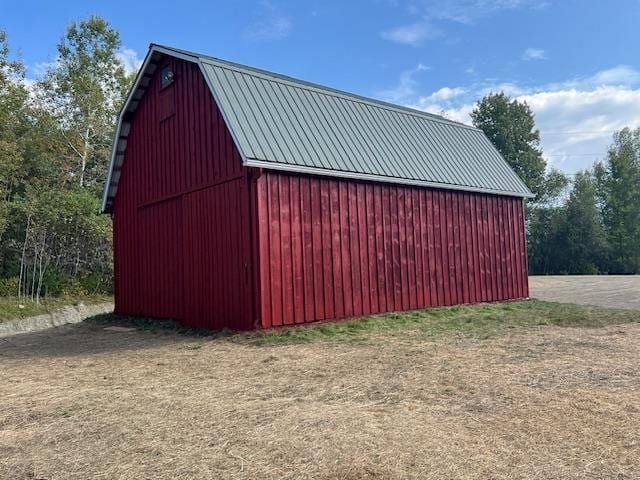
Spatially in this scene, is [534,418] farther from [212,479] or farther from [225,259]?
[225,259]

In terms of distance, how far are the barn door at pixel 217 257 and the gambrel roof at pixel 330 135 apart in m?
1.15

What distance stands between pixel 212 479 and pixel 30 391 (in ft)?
12.1

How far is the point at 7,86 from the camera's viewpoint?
19203 mm

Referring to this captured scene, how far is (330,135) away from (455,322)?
4390mm

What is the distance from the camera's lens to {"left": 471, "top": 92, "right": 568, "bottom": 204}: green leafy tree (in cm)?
4181

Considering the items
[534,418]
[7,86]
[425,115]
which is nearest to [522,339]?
[534,418]

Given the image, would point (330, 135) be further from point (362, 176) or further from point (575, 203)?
point (575, 203)

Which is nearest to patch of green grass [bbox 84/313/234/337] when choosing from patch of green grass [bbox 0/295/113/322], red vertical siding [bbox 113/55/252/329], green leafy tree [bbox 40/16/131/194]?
red vertical siding [bbox 113/55/252/329]

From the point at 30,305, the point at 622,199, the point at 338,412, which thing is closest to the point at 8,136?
the point at 30,305

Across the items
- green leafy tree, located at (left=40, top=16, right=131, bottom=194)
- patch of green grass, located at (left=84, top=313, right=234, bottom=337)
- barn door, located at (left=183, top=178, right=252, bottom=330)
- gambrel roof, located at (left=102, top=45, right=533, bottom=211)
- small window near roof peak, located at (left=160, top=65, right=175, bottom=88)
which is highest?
green leafy tree, located at (left=40, top=16, right=131, bottom=194)

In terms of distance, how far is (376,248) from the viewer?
1095cm

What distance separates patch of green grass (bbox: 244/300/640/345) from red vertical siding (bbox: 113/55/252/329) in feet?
3.48

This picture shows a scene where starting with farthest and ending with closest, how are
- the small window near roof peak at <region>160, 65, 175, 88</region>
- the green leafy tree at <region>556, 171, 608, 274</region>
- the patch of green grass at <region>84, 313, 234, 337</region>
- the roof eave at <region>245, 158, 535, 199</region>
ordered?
the green leafy tree at <region>556, 171, 608, 274</region>
the small window near roof peak at <region>160, 65, 175, 88</region>
the patch of green grass at <region>84, 313, 234, 337</region>
the roof eave at <region>245, 158, 535, 199</region>

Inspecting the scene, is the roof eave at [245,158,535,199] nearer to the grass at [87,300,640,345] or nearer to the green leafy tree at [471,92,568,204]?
the grass at [87,300,640,345]
